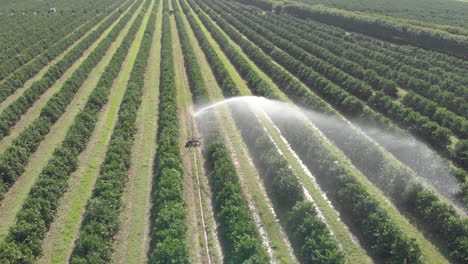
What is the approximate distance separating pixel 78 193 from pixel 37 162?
7245mm

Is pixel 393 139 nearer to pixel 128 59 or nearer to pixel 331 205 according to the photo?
pixel 331 205

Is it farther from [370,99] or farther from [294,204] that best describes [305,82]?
[294,204]

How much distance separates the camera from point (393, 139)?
32.9 m

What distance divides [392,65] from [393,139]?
26.6 metres

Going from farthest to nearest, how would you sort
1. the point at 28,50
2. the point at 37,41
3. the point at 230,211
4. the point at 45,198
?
the point at 37,41 < the point at 28,50 < the point at 45,198 < the point at 230,211

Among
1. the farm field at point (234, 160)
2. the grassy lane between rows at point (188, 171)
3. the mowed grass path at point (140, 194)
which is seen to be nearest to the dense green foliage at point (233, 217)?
the farm field at point (234, 160)

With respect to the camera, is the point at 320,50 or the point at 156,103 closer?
the point at 156,103

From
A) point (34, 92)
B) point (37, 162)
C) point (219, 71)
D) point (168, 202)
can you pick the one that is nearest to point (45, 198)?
point (37, 162)

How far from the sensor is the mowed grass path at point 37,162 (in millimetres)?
23875

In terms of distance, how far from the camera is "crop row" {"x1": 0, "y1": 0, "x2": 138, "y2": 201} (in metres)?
26.9

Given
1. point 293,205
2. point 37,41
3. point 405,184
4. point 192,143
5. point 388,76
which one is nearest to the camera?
point 293,205

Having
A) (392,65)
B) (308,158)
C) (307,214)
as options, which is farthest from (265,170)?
(392,65)

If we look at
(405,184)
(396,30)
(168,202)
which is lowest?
(396,30)

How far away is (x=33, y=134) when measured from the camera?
105 ft
